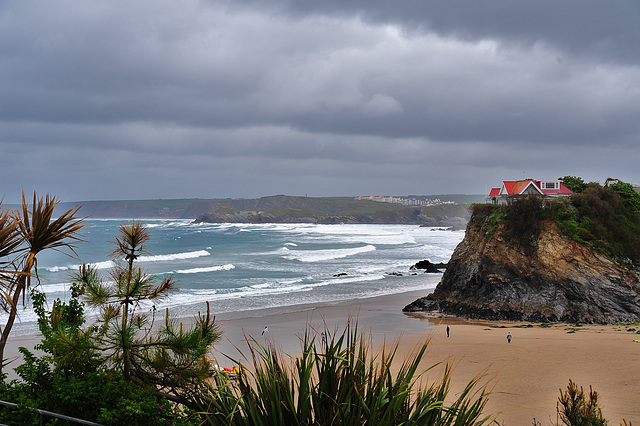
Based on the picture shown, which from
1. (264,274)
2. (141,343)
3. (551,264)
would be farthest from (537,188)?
(141,343)

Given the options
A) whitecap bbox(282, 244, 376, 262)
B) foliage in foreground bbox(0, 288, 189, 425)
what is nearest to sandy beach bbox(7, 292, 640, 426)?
foliage in foreground bbox(0, 288, 189, 425)

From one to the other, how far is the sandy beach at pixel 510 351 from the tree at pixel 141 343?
11.8 ft

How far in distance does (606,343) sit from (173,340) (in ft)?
60.0

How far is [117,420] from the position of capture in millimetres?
4352

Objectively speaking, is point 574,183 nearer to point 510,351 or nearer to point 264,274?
point 510,351

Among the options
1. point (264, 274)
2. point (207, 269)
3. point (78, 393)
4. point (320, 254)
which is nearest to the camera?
point (78, 393)

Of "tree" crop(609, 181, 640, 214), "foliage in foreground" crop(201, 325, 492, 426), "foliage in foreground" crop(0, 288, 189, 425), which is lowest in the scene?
"foliage in foreground" crop(0, 288, 189, 425)

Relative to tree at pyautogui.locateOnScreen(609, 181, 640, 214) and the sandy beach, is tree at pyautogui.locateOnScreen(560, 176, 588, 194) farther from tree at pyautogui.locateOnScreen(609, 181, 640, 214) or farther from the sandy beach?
the sandy beach

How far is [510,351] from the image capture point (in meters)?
18.2

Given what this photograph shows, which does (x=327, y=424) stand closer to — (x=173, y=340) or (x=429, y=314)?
(x=173, y=340)

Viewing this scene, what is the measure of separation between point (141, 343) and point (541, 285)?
909 inches

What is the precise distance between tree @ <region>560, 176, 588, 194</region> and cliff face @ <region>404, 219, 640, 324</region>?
26.4 ft

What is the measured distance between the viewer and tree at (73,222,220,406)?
4844mm

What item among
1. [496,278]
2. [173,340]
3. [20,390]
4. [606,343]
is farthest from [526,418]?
[496,278]
